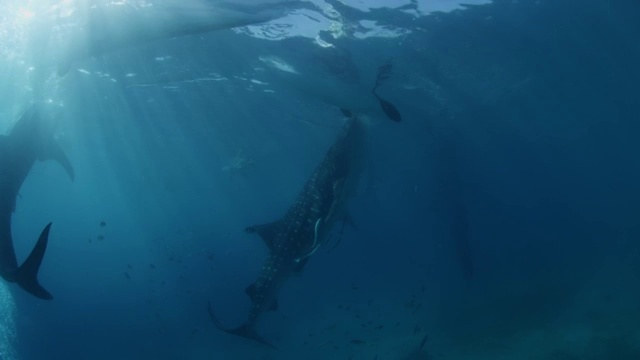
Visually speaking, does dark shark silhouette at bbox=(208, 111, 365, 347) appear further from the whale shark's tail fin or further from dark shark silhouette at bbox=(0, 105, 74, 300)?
dark shark silhouette at bbox=(0, 105, 74, 300)

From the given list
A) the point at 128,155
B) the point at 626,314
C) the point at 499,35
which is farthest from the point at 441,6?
the point at 128,155

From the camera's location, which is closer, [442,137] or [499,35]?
[499,35]

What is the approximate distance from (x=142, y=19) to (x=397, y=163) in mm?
19065

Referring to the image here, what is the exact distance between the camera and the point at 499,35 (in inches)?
610

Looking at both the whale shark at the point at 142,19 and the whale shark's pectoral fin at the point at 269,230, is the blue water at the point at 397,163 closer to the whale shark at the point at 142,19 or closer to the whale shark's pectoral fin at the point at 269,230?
the whale shark at the point at 142,19

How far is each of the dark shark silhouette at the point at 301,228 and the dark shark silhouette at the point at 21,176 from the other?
3318 mm

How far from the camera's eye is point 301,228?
26.5 feet

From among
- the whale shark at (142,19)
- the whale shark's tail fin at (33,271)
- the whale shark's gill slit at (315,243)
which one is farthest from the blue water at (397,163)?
the whale shark's tail fin at (33,271)

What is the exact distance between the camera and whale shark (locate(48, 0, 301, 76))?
13227 mm

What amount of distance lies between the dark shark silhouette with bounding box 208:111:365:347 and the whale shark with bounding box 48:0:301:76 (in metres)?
6.96

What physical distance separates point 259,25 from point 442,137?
42.1 ft

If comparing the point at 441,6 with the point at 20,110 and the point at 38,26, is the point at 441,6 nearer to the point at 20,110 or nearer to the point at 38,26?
the point at 38,26

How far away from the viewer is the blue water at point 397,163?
53.2ft

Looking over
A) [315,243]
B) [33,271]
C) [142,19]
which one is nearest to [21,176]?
[33,271]
